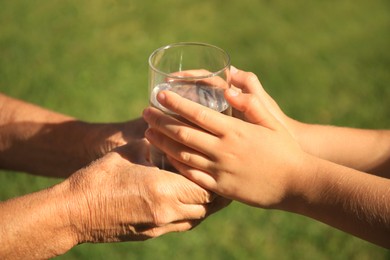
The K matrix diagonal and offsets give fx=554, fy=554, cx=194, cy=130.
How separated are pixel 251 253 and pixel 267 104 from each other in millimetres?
1790

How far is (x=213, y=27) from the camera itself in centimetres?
657

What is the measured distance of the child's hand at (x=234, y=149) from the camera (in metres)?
2.10

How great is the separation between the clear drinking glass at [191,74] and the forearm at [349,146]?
1.83ft

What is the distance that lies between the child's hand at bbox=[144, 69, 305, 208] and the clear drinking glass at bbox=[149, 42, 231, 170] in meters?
0.06

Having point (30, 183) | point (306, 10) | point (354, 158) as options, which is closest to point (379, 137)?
point (354, 158)

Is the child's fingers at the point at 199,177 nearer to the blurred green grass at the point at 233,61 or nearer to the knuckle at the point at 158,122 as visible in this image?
the knuckle at the point at 158,122

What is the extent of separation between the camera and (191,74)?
2.34m

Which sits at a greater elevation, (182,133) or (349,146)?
(182,133)

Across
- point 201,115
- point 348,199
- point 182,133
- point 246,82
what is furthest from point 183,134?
point 348,199

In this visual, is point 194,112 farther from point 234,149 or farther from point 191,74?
point 191,74

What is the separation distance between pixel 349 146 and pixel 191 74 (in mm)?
838

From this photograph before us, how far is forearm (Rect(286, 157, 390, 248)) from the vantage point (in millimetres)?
2008

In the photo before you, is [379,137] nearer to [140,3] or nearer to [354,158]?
[354,158]

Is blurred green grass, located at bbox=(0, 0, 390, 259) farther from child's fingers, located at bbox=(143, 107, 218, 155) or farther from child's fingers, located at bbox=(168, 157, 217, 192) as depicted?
child's fingers, located at bbox=(143, 107, 218, 155)
